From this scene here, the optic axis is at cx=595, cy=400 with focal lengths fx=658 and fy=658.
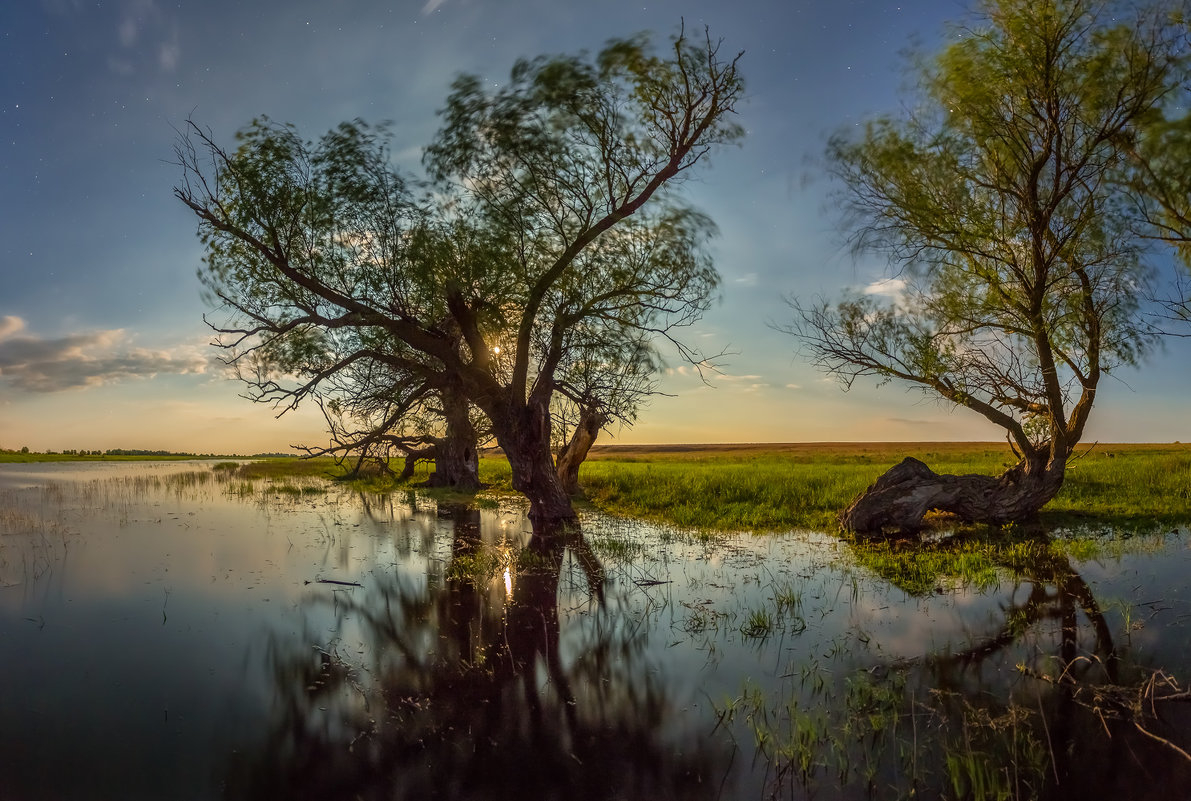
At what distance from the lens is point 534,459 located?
55.9 feet

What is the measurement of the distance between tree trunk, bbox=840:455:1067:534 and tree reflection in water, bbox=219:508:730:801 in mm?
9307

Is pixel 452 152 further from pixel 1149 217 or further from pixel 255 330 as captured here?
pixel 1149 217

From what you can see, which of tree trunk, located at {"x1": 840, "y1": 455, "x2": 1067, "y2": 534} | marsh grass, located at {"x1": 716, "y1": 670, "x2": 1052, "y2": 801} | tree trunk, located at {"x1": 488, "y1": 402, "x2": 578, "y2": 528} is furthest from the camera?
tree trunk, located at {"x1": 488, "y1": 402, "x2": 578, "y2": 528}

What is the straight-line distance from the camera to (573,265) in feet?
52.9

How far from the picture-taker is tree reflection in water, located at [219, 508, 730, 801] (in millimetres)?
4531

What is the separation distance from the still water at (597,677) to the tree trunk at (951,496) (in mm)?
3331

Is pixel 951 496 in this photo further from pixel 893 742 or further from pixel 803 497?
pixel 893 742

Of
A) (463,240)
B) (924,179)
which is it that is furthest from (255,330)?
(924,179)

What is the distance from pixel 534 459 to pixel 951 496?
34.1 feet

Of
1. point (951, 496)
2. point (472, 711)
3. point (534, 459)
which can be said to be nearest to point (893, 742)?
point (472, 711)

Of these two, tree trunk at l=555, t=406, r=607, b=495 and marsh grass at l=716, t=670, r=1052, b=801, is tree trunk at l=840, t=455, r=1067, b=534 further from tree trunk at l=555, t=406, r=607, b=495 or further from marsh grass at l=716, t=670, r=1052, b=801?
marsh grass at l=716, t=670, r=1052, b=801

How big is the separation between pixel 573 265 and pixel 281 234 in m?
6.81

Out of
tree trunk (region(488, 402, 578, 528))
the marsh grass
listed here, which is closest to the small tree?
tree trunk (region(488, 402, 578, 528))

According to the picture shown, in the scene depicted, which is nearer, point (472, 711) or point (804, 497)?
point (472, 711)
